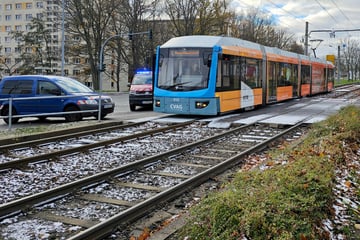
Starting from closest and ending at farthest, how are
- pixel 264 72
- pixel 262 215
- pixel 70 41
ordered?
1. pixel 262 215
2. pixel 264 72
3. pixel 70 41

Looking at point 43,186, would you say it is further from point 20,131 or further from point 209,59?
point 209,59

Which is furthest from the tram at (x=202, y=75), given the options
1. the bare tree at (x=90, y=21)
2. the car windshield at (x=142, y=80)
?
the bare tree at (x=90, y=21)

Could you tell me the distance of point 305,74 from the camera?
33.0 m

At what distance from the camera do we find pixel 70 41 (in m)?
58.3

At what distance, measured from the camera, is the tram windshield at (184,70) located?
1652 cm

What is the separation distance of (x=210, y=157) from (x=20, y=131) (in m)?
5.74

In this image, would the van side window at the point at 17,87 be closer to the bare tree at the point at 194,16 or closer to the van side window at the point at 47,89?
the van side window at the point at 47,89

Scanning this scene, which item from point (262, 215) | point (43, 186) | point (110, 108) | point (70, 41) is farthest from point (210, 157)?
point (70, 41)

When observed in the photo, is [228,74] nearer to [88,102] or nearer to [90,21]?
[88,102]

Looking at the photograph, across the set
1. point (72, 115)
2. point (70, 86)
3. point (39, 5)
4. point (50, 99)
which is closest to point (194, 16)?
point (70, 86)

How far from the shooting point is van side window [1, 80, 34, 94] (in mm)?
16438

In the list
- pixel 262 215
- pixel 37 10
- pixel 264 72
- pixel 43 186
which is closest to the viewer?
pixel 262 215

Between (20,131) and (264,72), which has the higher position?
(264,72)

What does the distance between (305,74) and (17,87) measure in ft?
74.4
